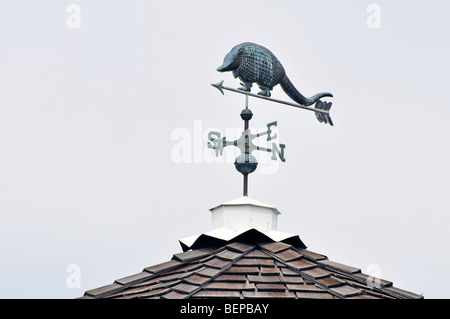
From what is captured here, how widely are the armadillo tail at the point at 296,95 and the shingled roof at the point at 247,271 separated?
1986 millimetres

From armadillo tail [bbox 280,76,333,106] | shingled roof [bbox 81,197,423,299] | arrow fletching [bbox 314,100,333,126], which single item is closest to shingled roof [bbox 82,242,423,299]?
shingled roof [bbox 81,197,423,299]

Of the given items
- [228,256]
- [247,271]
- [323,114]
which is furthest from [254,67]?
[247,271]

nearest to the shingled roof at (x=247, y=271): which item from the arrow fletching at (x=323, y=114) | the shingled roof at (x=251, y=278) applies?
the shingled roof at (x=251, y=278)

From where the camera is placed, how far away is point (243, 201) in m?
13.8

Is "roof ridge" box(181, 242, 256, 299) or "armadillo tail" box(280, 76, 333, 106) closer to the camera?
"roof ridge" box(181, 242, 256, 299)

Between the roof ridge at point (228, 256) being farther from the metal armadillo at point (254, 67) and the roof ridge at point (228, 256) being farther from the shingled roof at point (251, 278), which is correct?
the metal armadillo at point (254, 67)

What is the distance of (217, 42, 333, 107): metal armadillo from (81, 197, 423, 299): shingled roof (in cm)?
174

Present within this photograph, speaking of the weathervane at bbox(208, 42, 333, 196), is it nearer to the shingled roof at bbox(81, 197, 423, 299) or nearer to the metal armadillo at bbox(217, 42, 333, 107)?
the metal armadillo at bbox(217, 42, 333, 107)

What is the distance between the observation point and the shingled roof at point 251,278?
1185cm

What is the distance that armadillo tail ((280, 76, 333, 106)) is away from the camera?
48.8 feet

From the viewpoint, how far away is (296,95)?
49.4 ft
